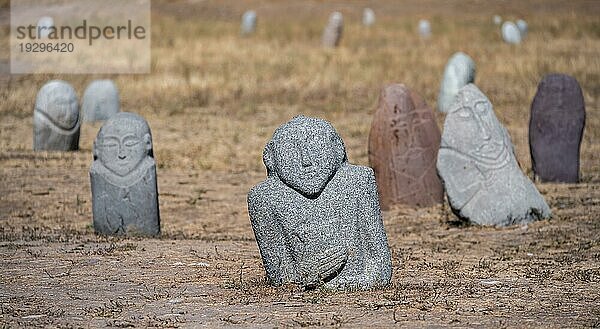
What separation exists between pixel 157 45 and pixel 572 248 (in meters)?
22.8

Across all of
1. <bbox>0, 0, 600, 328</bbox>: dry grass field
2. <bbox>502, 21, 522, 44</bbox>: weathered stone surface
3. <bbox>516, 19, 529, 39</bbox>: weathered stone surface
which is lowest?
<bbox>0, 0, 600, 328</bbox>: dry grass field

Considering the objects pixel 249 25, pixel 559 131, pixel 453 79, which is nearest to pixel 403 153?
pixel 559 131

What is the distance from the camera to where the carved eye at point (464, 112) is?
12.0 meters

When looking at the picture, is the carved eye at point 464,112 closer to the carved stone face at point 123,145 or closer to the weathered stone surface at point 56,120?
the carved stone face at point 123,145

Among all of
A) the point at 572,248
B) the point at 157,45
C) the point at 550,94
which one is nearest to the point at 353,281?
the point at 572,248

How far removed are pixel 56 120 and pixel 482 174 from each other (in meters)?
7.95

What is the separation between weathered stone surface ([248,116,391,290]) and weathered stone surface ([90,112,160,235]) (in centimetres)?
348

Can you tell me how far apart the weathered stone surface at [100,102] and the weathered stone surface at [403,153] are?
8.68 m

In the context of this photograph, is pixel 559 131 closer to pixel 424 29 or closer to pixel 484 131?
pixel 484 131

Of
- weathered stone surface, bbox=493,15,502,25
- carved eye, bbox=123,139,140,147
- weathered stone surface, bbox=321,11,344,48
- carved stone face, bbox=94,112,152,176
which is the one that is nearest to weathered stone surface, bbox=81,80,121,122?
carved stone face, bbox=94,112,152,176

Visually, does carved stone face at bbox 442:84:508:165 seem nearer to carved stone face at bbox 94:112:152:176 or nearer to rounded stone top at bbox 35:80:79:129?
carved stone face at bbox 94:112:152:176

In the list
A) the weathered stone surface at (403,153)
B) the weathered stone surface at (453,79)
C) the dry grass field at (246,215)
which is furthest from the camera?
the weathered stone surface at (453,79)

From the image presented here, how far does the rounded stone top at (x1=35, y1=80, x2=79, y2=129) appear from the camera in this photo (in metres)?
17.4

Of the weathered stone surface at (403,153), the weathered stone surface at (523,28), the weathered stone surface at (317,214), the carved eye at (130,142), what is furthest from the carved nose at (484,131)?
the weathered stone surface at (523,28)
